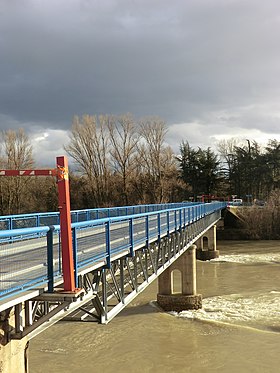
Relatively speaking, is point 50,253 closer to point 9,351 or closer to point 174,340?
point 9,351

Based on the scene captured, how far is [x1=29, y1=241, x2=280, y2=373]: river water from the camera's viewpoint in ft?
45.5

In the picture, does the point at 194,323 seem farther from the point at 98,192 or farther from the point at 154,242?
the point at 98,192

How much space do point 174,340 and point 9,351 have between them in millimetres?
10859

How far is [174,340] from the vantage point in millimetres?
16359

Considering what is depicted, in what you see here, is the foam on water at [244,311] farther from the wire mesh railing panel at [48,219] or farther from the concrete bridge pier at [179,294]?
the wire mesh railing panel at [48,219]

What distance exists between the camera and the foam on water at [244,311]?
18172 mm

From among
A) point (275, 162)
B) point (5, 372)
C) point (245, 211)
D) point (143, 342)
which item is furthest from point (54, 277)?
point (275, 162)

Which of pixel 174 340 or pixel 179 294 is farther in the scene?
pixel 179 294

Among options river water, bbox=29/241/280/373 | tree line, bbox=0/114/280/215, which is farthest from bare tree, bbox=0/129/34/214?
river water, bbox=29/241/280/373

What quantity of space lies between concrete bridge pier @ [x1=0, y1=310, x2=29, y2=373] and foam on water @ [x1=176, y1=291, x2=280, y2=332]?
12.7 m

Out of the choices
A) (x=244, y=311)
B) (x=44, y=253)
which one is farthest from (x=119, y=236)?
(x=244, y=311)

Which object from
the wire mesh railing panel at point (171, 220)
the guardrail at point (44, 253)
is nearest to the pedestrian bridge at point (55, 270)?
the guardrail at point (44, 253)

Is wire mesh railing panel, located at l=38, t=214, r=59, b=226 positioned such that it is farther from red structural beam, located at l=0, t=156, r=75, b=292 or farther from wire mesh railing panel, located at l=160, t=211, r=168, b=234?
red structural beam, located at l=0, t=156, r=75, b=292

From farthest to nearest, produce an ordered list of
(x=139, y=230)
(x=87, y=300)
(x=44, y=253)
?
(x=139, y=230), (x=87, y=300), (x=44, y=253)
